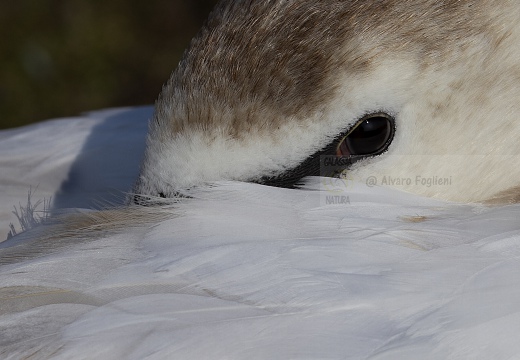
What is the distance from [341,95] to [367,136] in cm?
9

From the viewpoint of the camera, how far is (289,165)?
5.16 ft

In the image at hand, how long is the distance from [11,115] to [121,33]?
2.18 feet

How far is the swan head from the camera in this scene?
60.9 inches

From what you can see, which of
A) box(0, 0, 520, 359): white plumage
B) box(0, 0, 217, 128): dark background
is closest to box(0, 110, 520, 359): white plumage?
box(0, 0, 520, 359): white plumage

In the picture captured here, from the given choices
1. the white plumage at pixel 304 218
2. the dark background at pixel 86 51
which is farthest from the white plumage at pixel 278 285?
the dark background at pixel 86 51

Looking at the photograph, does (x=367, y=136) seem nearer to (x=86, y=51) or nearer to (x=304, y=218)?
(x=304, y=218)

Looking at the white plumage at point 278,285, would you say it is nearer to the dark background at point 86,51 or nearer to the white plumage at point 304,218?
the white plumage at point 304,218

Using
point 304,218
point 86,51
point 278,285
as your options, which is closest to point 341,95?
point 304,218

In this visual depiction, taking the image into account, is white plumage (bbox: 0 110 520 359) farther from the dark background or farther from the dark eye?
the dark background

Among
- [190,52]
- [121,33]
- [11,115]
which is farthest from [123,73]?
[190,52]

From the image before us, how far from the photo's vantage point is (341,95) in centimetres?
155

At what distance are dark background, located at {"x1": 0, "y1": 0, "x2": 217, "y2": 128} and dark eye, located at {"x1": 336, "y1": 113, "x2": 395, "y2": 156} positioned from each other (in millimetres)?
2494

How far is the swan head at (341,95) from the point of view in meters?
1.55

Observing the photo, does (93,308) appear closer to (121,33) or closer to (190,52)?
(190,52)
